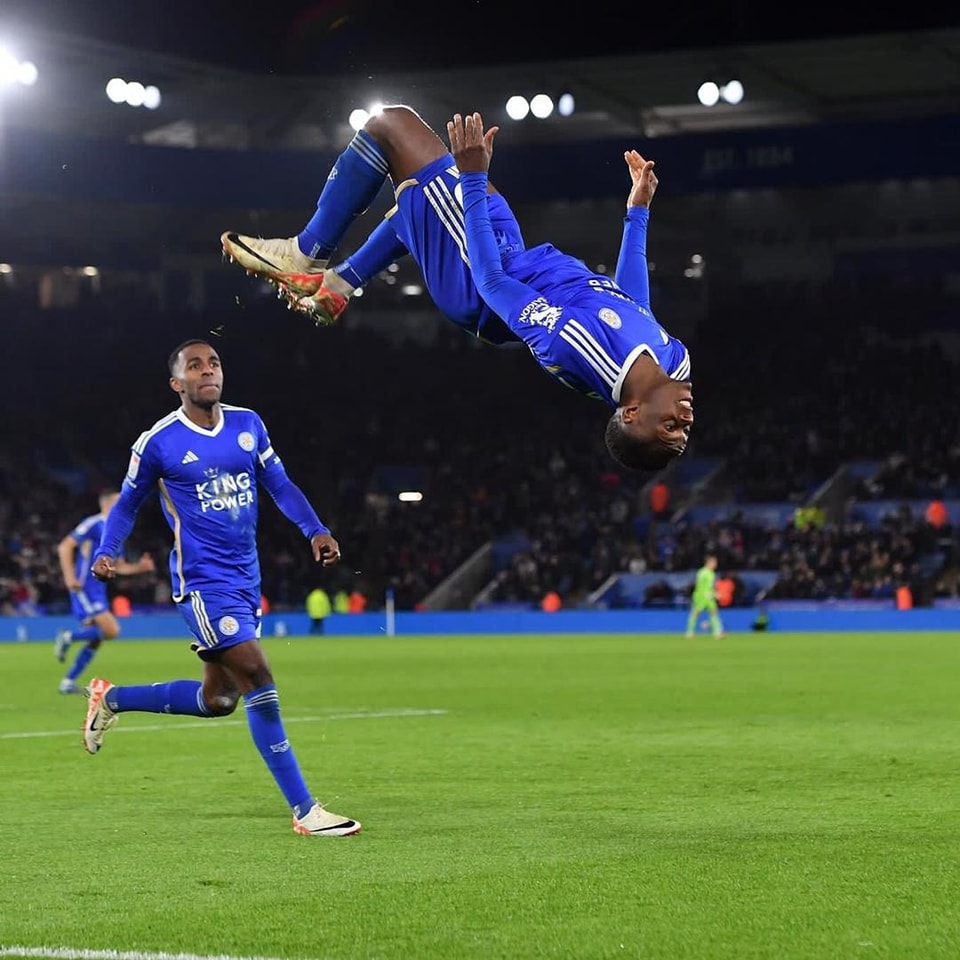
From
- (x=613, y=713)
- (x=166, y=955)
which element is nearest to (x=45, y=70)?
(x=613, y=713)

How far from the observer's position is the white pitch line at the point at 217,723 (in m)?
14.9

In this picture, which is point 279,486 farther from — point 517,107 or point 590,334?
point 517,107

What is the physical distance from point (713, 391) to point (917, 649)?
20555mm

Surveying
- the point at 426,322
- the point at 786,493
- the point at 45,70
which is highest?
the point at 45,70

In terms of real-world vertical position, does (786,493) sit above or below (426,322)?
below

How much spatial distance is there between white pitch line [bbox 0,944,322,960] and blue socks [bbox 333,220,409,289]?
3672mm

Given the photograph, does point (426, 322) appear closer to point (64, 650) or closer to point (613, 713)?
point (64, 650)

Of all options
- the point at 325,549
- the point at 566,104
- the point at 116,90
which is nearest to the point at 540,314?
the point at 325,549

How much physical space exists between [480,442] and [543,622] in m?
9.81

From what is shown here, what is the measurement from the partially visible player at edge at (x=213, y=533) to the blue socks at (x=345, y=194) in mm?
1291

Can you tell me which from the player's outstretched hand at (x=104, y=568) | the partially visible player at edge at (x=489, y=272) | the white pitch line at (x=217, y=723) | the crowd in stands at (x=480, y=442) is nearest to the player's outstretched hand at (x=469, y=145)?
the partially visible player at edge at (x=489, y=272)

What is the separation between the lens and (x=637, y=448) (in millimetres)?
6945

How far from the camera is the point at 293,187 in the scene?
41.6 meters

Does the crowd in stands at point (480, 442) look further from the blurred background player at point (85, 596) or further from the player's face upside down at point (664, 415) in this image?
the player's face upside down at point (664, 415)
